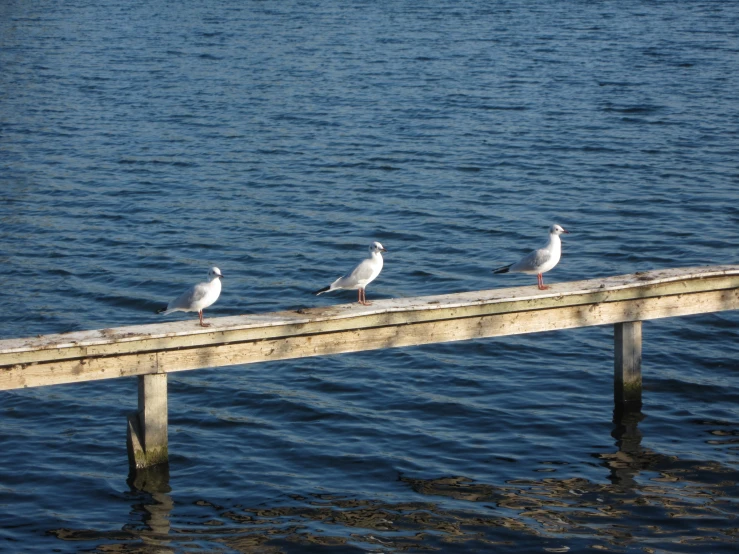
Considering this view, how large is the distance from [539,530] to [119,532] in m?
3.76

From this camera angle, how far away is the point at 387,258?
64.7ft

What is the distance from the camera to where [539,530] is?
420 inches

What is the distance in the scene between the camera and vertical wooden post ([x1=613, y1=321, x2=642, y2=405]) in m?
12.5

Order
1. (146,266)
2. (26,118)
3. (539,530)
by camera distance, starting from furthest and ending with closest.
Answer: (26,118) < (146,266) < (539,530)

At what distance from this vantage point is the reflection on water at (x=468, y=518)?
34.3ft

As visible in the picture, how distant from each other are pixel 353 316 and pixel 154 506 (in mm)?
2577

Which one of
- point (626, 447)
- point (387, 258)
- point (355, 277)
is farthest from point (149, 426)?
point (387, 258)

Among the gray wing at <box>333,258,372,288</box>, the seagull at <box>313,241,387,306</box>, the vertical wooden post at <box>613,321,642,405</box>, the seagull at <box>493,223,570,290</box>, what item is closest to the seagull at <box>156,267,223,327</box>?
the seagull at <box>313,241,387,306</box>

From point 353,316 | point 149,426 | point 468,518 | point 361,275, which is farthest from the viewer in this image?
point 361,275

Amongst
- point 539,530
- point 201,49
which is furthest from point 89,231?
point 201,49

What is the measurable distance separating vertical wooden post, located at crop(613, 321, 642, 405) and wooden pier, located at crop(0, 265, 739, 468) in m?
0.01

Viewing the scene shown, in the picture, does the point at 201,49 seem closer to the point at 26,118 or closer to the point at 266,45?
the point at 266,45

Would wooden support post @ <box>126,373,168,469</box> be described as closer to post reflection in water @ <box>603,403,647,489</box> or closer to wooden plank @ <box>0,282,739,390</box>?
wooden plank @ <box>0,282,739,390</box>

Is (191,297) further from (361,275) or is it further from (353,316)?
(361,275)
